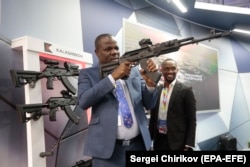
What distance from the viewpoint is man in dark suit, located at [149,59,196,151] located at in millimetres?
2311

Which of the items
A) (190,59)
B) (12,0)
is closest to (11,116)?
(12,0)

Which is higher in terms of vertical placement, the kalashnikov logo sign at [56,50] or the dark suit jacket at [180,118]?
the kalashnikov logo sign at [56,50]

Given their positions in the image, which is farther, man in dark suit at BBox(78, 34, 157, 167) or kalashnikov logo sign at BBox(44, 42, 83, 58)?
kalashnikov logo sign at BBox(44, 42, 83, 58)

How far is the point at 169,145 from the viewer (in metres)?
2.31

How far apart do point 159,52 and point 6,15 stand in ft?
4.08

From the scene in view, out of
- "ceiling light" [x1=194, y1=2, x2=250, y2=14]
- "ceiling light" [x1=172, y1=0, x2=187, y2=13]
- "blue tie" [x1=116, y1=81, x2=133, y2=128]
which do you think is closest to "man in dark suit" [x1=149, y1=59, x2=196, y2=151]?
"blue tie" [x1=116, y1=81, x2=133, y2=128]

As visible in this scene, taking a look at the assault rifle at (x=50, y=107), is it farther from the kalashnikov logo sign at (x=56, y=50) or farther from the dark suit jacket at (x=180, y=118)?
the dark suit jacket at (x=180, y=118)

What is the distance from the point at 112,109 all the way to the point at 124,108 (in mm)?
85

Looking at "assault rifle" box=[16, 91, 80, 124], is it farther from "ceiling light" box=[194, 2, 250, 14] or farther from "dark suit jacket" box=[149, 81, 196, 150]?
"ceiling light" box=[194, 2, 250, 14]

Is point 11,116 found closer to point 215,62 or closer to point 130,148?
point 130,148

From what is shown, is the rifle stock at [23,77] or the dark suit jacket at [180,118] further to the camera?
the dark suit jacket at [180,118]

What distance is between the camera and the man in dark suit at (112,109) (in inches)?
53.2

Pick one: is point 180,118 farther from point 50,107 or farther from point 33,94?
point 33,94

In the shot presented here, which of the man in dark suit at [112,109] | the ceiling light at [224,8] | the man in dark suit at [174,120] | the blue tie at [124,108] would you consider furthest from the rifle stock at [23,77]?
the ceiling light at [224,8]
